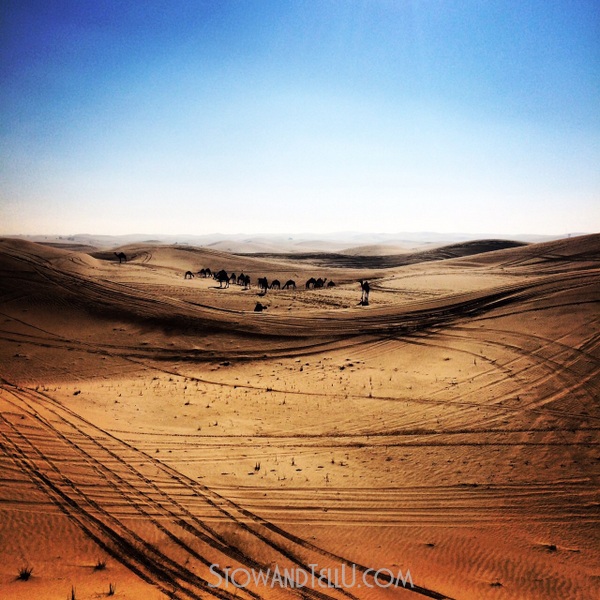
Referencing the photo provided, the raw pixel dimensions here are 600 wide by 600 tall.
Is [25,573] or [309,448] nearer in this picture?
[25,573]

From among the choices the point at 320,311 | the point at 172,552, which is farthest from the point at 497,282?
the point at 172,552

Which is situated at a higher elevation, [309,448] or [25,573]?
[25,573]

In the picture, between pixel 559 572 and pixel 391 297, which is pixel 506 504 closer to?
pixel 559 572

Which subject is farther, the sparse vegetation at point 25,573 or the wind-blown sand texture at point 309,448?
the wind-blown sand texture at point 309,448

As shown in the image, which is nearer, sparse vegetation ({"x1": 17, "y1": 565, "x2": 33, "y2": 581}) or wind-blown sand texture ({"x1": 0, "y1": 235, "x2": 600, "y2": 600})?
sparse vegetation ({"x1": 17, "y1": 565, "x2": 33, "y2": 581})
